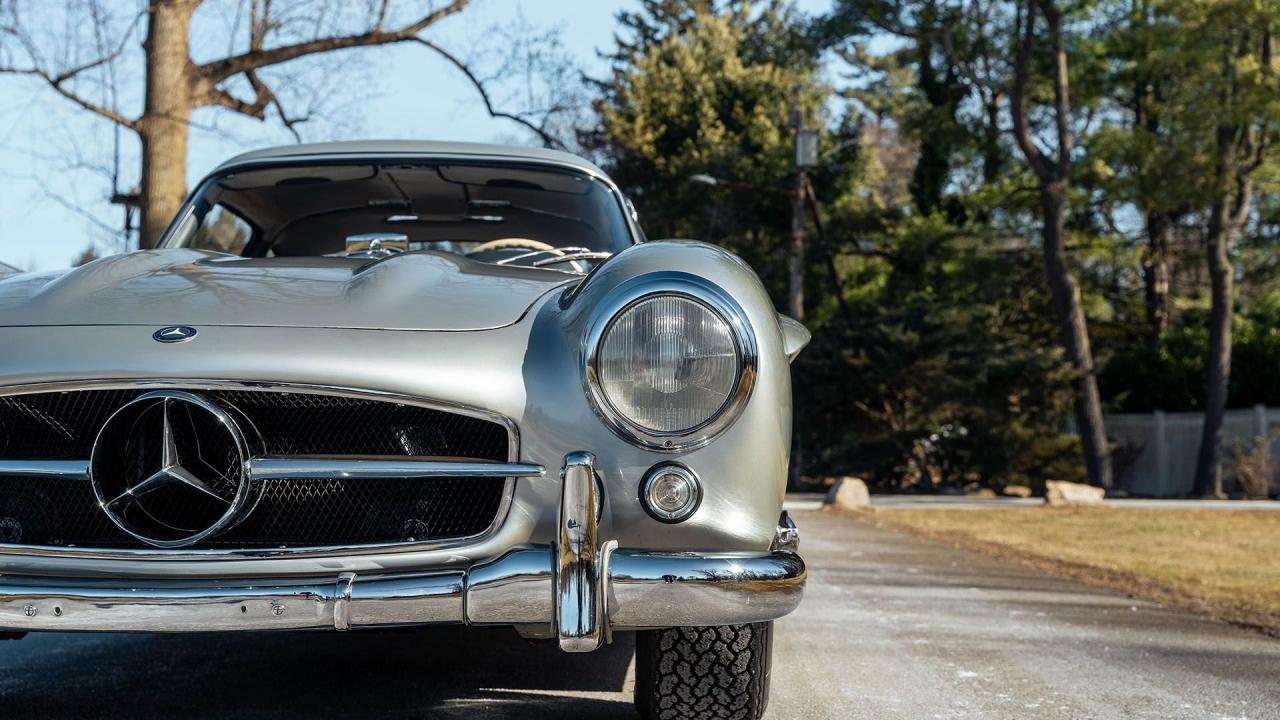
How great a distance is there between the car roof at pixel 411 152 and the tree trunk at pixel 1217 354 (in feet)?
68.7

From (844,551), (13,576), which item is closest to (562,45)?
(844,551)

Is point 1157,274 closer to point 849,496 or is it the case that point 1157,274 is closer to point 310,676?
point 849,496

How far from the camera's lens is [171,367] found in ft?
7.78

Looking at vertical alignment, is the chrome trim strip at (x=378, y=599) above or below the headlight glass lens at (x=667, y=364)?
below

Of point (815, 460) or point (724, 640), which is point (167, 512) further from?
point (815, 460)

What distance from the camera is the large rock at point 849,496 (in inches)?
601

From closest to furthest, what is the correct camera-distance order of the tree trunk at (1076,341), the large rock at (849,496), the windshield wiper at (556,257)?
the windshield wiper at (556,257) < the large rock at (849,496) < the tree trunk at (1076,341)

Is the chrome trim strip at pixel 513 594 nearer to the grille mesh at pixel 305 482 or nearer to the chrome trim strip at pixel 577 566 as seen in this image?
the chrome trim strip at pixel 577 566

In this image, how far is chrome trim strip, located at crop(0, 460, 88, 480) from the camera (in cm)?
239

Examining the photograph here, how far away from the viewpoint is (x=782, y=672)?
3812 millimetres

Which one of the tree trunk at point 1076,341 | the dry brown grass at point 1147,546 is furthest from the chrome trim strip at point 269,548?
the tree trunk at point 1076,341

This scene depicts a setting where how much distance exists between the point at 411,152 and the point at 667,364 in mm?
2047

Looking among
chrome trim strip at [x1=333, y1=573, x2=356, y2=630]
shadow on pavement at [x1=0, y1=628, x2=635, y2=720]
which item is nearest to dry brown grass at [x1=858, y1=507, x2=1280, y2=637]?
shadow on pavement at [x1=0, y1=628, x2=635, y2=720]

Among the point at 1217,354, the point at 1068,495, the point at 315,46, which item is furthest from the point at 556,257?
the point at 1217,354
